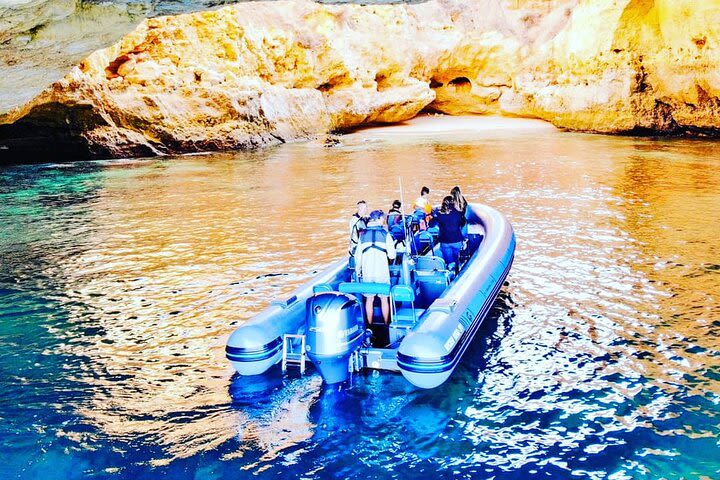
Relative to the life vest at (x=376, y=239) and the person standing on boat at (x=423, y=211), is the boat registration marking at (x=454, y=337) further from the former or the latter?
the person standing on boat at (x=423, y=211)

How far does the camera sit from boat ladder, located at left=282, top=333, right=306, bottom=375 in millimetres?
4641

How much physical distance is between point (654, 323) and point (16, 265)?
27.0ft

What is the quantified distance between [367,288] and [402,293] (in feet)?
1.05

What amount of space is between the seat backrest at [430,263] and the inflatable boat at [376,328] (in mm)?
216

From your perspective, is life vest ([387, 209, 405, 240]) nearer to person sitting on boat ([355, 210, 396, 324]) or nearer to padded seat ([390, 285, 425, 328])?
person sitting on boat ([355, 210, 396, 324])

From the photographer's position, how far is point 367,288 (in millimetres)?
5090

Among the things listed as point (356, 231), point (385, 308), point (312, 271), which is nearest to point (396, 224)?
point (356, 231)

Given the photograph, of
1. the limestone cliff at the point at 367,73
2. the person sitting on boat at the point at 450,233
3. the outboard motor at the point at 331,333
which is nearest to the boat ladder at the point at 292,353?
the outboard motor at the point at 331,333

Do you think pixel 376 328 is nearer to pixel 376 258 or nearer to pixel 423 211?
pixel 376 258

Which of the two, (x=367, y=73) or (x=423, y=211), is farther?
(x=367, y=73)

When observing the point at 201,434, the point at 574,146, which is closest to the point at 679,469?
the point at 201,434

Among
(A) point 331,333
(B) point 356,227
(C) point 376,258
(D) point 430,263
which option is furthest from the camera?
(D) point 430,263

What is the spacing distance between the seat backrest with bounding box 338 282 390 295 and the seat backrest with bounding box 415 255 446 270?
1.21m

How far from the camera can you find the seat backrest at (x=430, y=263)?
6176 mm
